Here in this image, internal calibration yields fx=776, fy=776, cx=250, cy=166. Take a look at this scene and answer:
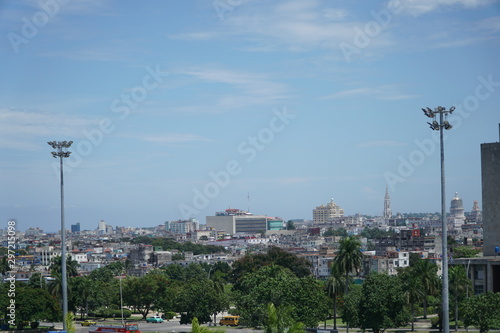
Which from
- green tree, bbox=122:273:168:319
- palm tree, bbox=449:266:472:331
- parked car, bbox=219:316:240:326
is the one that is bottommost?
parked car, bbox=219:316:240:326

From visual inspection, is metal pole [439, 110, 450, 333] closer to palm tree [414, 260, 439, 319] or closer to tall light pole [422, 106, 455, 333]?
tall light pole [422, 106, 455, 333]

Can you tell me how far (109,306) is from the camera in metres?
71.5

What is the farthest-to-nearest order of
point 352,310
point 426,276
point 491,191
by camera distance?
point 491,191
point 426,276
point 352,310

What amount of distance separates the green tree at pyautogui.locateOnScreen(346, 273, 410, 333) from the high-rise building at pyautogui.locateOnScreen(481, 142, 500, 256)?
48.2 ft

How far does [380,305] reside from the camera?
42.6 meters

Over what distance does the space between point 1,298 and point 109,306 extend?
68.5 ft

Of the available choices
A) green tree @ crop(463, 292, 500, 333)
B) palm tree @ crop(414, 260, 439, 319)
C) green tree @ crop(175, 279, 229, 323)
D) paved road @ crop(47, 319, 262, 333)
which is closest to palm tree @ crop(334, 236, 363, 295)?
palm tree @ crop(414, 260, 439, 319)

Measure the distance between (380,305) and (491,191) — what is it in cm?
1664

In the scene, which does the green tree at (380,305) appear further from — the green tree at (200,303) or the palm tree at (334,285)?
the green tree at (200,303)

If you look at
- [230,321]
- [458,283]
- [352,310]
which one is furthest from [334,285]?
[352,310]

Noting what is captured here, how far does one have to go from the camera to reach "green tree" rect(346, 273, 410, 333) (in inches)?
1681

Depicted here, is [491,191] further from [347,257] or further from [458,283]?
[347,257]

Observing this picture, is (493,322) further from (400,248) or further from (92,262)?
(92,262)

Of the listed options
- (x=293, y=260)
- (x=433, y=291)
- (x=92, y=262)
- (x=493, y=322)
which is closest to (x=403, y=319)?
(x=493, y=322)
